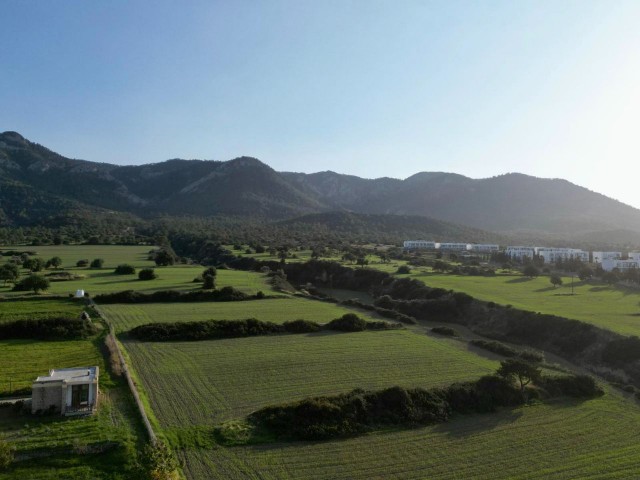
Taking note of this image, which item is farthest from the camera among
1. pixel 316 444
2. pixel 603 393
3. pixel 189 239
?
pixel 189 239

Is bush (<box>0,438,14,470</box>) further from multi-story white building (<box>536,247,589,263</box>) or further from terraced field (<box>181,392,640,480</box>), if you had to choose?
multi-story white building (<box>536,247,589,263</box>)

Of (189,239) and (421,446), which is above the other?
(189,239)

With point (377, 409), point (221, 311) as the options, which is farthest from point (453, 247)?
point (377, 409)

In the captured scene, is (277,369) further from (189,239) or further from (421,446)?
(189,239)

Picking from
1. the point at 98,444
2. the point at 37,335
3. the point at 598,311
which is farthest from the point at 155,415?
the point at 598,311

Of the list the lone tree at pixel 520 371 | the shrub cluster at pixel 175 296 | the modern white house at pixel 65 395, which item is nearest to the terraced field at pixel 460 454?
the lone tree at pixel 520 371

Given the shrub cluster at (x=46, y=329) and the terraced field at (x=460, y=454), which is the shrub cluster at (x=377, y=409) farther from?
the shrub cluster at (x=46, y=329)

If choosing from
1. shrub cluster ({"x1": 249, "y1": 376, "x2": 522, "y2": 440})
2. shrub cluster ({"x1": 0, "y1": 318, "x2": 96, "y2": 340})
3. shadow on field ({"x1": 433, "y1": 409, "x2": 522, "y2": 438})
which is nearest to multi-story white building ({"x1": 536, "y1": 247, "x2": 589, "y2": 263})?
shrub cluster ({"x1": 249, "y1": 376, "x2": 522, "y2": 440})
